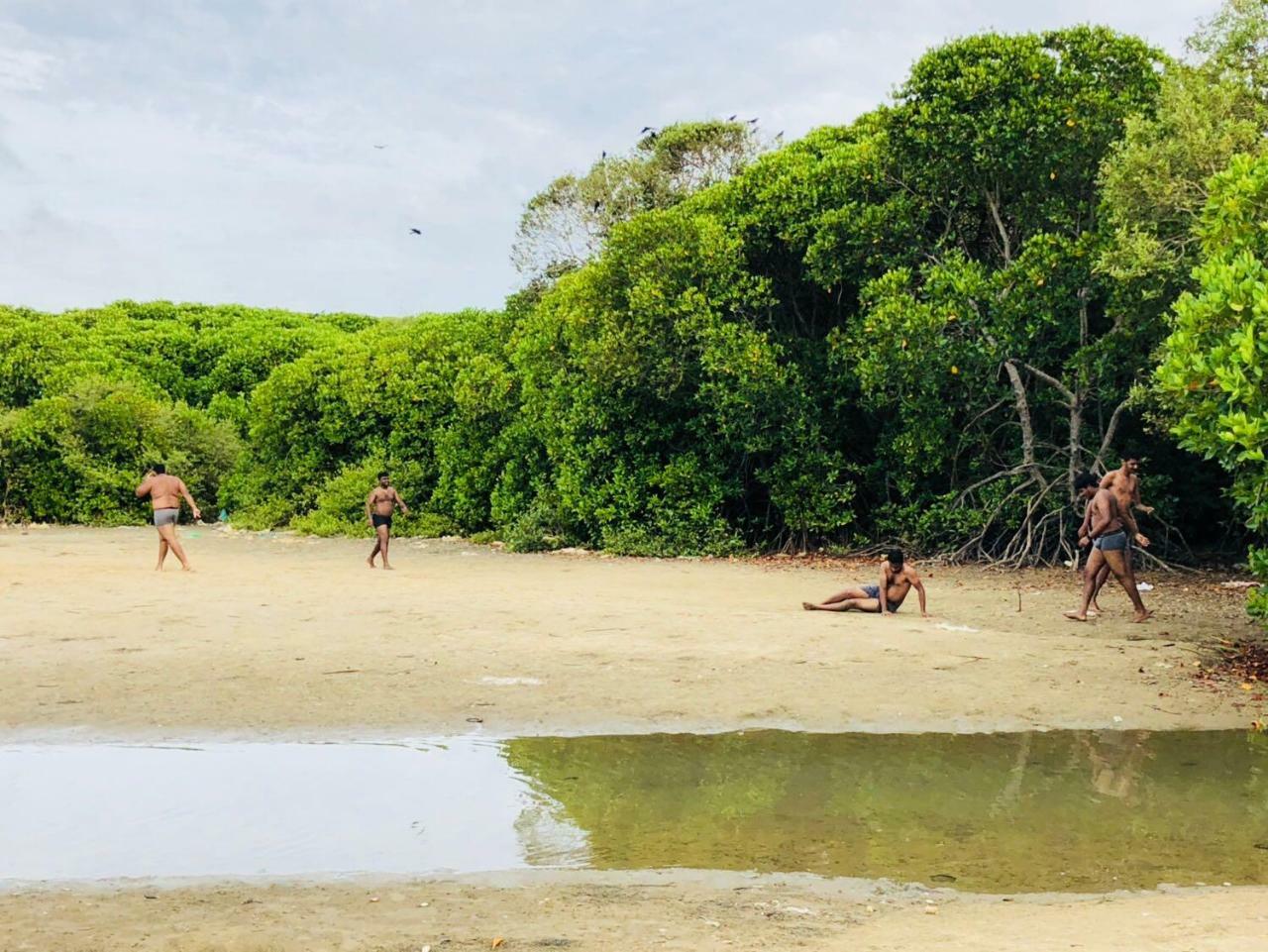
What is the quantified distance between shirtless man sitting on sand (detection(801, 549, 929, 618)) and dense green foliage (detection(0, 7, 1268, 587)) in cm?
447

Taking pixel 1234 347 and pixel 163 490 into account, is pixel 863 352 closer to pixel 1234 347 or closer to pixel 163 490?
pixel 1234 347

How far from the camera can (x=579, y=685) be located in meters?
10.7

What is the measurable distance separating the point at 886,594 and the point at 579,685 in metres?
5.08

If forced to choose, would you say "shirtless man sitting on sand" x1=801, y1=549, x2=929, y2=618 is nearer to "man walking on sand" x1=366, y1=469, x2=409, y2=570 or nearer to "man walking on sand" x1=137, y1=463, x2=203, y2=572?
"man walking on sand" x1=366, y1=469, x2=409, y2=570

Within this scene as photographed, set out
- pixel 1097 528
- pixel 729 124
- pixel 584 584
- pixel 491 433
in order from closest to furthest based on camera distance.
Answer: pixel 1097 528, pixel 584 584, pixel 491 433, pixel 729 124

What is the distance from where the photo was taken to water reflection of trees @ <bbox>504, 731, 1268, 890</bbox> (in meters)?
6.48

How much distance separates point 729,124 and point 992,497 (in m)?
17.7

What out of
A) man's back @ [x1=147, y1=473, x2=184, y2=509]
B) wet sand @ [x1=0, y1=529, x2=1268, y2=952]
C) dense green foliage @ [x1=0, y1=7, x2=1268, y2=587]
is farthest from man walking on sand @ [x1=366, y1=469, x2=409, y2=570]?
dense green foliage @ [x1=0, y1=7, x2=1268, y2=587]

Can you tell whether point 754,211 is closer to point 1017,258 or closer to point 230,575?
point 1017,258

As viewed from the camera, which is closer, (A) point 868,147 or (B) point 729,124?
(A) point 868,147

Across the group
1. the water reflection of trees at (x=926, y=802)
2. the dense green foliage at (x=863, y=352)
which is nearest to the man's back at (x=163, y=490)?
the dense green foliage at (x=863, y=352)

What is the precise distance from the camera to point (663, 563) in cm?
2189

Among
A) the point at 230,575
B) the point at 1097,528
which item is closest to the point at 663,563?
the point at 230,575

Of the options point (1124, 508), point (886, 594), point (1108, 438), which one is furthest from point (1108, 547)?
point (1108, 438)
